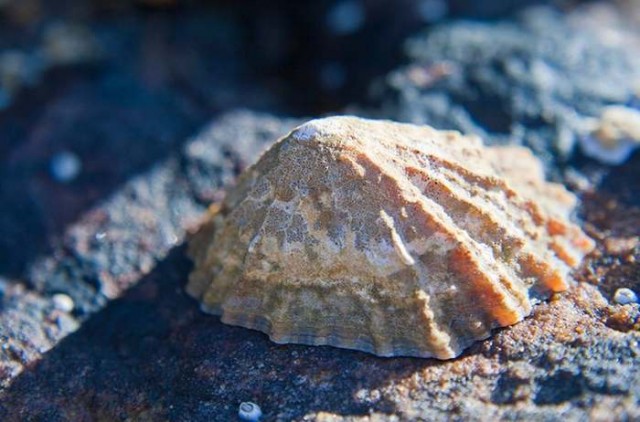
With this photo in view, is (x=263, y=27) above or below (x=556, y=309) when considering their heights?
above

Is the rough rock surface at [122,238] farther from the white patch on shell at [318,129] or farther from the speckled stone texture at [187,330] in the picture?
the white patch on shell at [318,129]

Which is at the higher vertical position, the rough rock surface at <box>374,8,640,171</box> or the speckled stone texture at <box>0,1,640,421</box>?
the rough rock surface at <box>374,8,640,171</box>

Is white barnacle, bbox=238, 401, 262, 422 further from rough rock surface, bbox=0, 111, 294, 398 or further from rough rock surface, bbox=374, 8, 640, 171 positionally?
rough rock surface, bbox=374, 8, 640, 171

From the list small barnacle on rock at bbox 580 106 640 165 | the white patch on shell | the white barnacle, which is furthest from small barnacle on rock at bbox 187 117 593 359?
small barnacle on rock at bbox 580 106 640 165

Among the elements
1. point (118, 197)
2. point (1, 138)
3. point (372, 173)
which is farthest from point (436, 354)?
point (1, 138)

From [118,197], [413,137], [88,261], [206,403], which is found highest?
[413,137]

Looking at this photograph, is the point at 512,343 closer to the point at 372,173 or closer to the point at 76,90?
the point at 372,173
